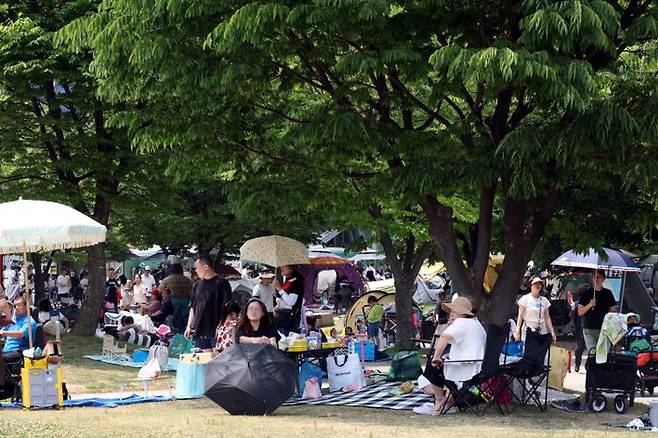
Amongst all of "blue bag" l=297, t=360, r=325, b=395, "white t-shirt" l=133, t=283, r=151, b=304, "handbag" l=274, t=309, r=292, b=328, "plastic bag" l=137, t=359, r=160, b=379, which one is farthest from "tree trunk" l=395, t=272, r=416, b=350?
"blue bag" l=297, t=360, r=325, b=395

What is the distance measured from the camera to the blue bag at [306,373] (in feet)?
45.5

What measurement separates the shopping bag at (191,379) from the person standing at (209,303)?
1024 mm

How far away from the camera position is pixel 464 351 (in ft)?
39.5

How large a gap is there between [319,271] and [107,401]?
85.7 feet

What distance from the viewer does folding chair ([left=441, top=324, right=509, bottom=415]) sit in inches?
470

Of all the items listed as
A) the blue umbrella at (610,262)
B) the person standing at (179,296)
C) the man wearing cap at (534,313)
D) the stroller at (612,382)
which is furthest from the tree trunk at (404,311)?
the stroller at (612,382)

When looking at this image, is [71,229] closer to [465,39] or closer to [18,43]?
[465,39]

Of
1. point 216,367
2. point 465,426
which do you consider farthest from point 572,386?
point 216,367

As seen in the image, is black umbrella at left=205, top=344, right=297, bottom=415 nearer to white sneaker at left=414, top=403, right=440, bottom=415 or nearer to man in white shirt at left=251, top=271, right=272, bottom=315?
white sneaker at left=414, top=403, right=440, bottom=415

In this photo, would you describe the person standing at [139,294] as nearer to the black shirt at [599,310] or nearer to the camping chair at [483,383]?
the black shirt at [599,310]

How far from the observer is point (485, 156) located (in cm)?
1205

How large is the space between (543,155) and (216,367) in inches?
174

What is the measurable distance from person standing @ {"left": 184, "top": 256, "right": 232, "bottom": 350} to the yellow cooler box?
2494 millimetres

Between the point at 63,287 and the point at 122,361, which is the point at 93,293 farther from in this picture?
the point at 63,287
